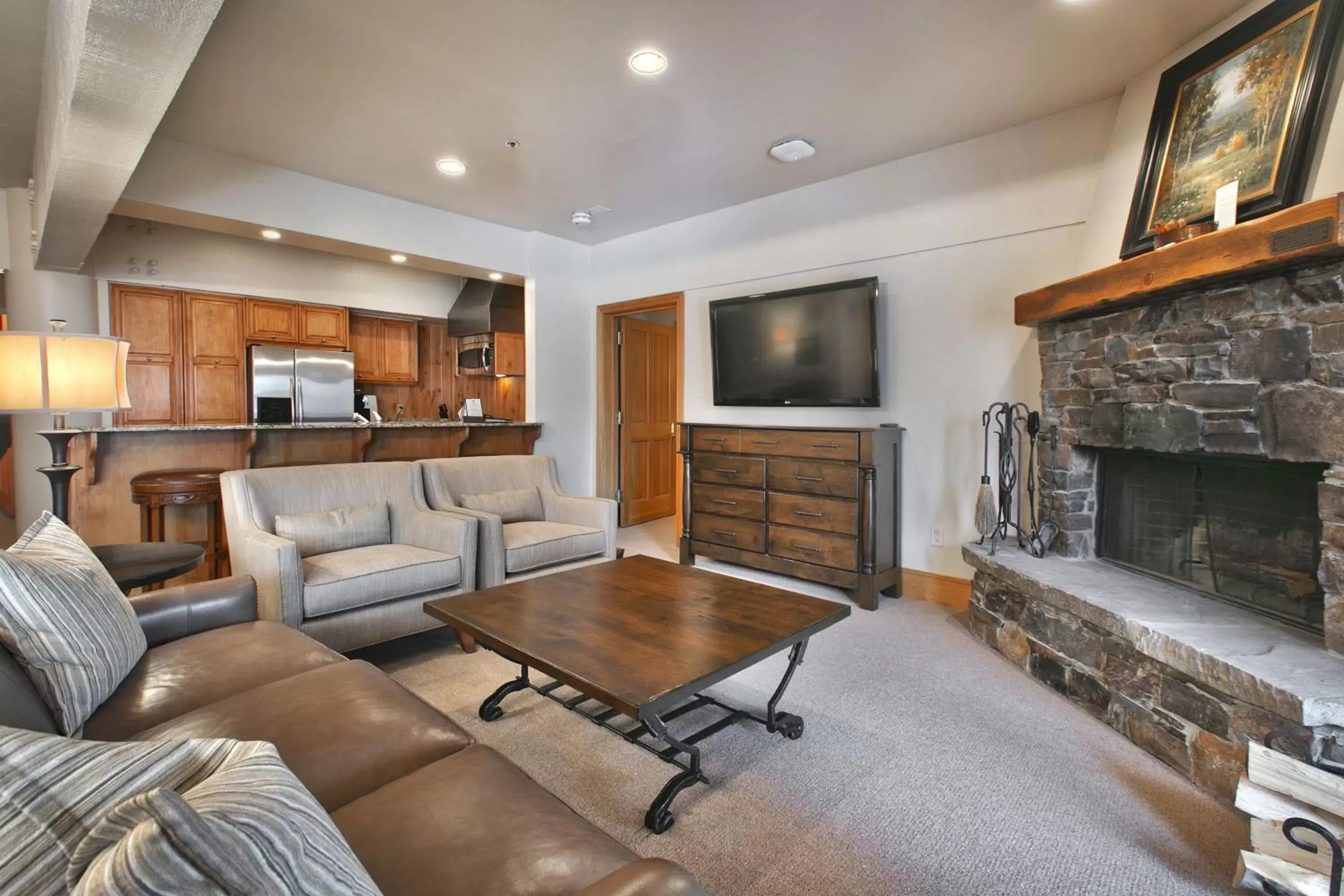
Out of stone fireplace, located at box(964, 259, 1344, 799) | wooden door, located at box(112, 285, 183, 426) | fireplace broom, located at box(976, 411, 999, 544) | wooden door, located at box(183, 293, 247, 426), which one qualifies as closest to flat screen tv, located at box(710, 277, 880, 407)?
fireplace broom, located at box(976, 411, 999, 544)

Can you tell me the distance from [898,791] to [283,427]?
12.2 feet

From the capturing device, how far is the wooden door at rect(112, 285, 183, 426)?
5148mm

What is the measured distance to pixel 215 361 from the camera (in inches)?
219

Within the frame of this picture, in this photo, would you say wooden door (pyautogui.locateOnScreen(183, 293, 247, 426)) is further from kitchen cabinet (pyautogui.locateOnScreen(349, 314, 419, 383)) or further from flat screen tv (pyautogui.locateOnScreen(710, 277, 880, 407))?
flat screen tv (pyautogui.locateOnScreen(710, 277, 880, 407))

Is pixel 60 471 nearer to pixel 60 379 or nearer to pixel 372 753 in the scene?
pixel 60 379

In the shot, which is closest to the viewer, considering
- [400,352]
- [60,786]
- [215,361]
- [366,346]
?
[60,786]

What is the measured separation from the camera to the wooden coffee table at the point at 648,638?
5.23 ft

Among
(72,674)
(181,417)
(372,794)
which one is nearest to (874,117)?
(372,794)

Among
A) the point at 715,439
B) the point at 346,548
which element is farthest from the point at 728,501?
the point at 346,548

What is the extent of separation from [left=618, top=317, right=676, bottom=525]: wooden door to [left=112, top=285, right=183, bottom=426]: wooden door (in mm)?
3879

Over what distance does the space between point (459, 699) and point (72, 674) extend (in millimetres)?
1274

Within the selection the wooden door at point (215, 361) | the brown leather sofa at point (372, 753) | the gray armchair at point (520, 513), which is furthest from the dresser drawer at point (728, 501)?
the wooden door at point (215, 361)

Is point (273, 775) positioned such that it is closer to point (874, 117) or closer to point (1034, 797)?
point (1034, 797)

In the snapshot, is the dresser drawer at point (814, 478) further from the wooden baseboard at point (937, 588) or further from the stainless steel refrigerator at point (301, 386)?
the stainless steel refrigerator at point (301, 386)
